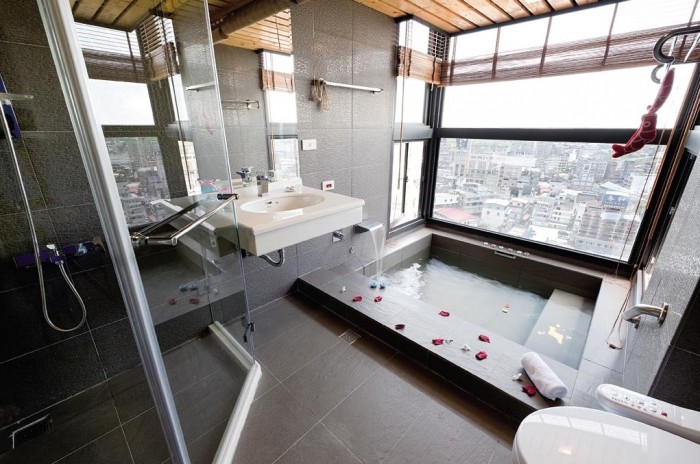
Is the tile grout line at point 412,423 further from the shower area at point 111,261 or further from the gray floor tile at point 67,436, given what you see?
the gray floor tile at point 67,436

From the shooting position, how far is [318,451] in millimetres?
1339

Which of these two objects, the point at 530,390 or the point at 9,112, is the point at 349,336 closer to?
the point at 530,390

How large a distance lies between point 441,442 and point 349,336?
868 mm

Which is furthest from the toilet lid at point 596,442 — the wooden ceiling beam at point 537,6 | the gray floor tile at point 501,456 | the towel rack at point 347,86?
the wooden ceiling beam at point 537,6

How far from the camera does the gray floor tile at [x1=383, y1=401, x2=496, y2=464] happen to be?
51.5 inches

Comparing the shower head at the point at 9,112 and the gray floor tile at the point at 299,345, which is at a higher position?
the shower head at the point at 9,112

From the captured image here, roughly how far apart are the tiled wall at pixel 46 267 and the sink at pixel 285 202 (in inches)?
28.8

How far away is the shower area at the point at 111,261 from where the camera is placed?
3.90 ft

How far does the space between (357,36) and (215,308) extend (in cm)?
238

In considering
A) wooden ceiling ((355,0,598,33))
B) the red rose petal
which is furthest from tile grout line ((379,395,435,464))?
wooden ceiling ((355,0,598,33))

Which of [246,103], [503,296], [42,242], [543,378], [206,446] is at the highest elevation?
[246,103]

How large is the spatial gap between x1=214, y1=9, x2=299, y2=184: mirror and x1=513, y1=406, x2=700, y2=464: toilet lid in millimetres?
2024

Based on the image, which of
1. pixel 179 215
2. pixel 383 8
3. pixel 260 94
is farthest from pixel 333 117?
pixel 179 215

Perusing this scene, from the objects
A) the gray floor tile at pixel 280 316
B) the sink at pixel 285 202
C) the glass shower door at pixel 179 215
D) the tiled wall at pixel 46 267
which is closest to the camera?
the glass shower door at pixel 179 215
